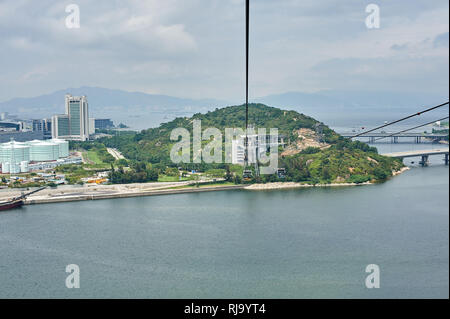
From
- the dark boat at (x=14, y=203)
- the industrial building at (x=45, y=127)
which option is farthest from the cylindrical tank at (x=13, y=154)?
the industrial building at (x=45, y=127)

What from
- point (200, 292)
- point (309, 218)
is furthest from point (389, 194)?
point (200, 292)

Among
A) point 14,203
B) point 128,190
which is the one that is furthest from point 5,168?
point 128,190

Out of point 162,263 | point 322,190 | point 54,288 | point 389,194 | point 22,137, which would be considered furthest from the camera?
point 22,137

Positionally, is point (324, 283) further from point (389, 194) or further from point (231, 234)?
point (389, 194)

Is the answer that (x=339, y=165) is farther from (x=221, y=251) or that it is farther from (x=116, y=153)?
(x=116, y=153)

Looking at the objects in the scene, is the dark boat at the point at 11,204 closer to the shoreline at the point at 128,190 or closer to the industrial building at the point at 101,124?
the shoreline at the point at 128,190
